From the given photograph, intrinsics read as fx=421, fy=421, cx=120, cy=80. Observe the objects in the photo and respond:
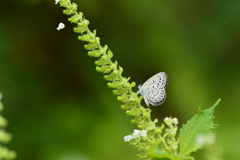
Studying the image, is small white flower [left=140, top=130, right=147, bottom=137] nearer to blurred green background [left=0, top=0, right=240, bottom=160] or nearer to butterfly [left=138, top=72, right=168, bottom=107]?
butterfly [left=138, top=72, right=168, bottom=107]

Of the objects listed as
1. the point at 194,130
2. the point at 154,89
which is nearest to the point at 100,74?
the point at 154,89

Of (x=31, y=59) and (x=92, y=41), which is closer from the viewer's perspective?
Result: (x=92, y=41)

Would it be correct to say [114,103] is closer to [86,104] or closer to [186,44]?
[86,104]

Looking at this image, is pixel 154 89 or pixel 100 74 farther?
pixel 100 74

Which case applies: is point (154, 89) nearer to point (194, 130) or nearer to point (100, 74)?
point (194, 130)

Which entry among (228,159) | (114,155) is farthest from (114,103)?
(228,159)

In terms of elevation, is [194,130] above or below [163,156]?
above

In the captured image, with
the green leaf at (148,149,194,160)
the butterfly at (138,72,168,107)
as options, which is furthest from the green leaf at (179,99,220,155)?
the butterfly at (138,72,168,107)
